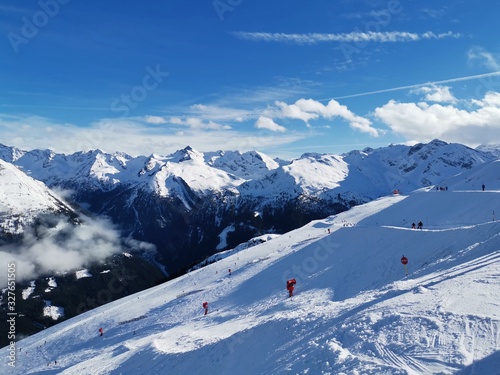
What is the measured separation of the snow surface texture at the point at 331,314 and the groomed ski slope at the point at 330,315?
0.08 m

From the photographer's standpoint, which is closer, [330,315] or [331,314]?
[330,315]

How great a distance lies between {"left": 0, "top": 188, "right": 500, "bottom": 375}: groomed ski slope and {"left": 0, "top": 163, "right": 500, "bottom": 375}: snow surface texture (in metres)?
0.08

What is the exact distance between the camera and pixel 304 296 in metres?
32.0

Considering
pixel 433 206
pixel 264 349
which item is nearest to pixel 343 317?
pixel 264 349

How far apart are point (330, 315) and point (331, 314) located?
17 cm

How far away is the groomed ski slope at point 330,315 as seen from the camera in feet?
48.2

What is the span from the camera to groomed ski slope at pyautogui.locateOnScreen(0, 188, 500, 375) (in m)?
14.7

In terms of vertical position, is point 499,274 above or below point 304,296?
above

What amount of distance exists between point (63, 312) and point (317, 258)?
19837 centimetres

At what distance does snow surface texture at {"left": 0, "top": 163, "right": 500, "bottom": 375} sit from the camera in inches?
579

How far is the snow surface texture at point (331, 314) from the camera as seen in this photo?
14.7 meters

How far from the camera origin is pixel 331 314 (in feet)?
68.8

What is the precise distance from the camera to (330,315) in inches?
821

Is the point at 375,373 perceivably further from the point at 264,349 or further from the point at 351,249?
the point at 351,249
